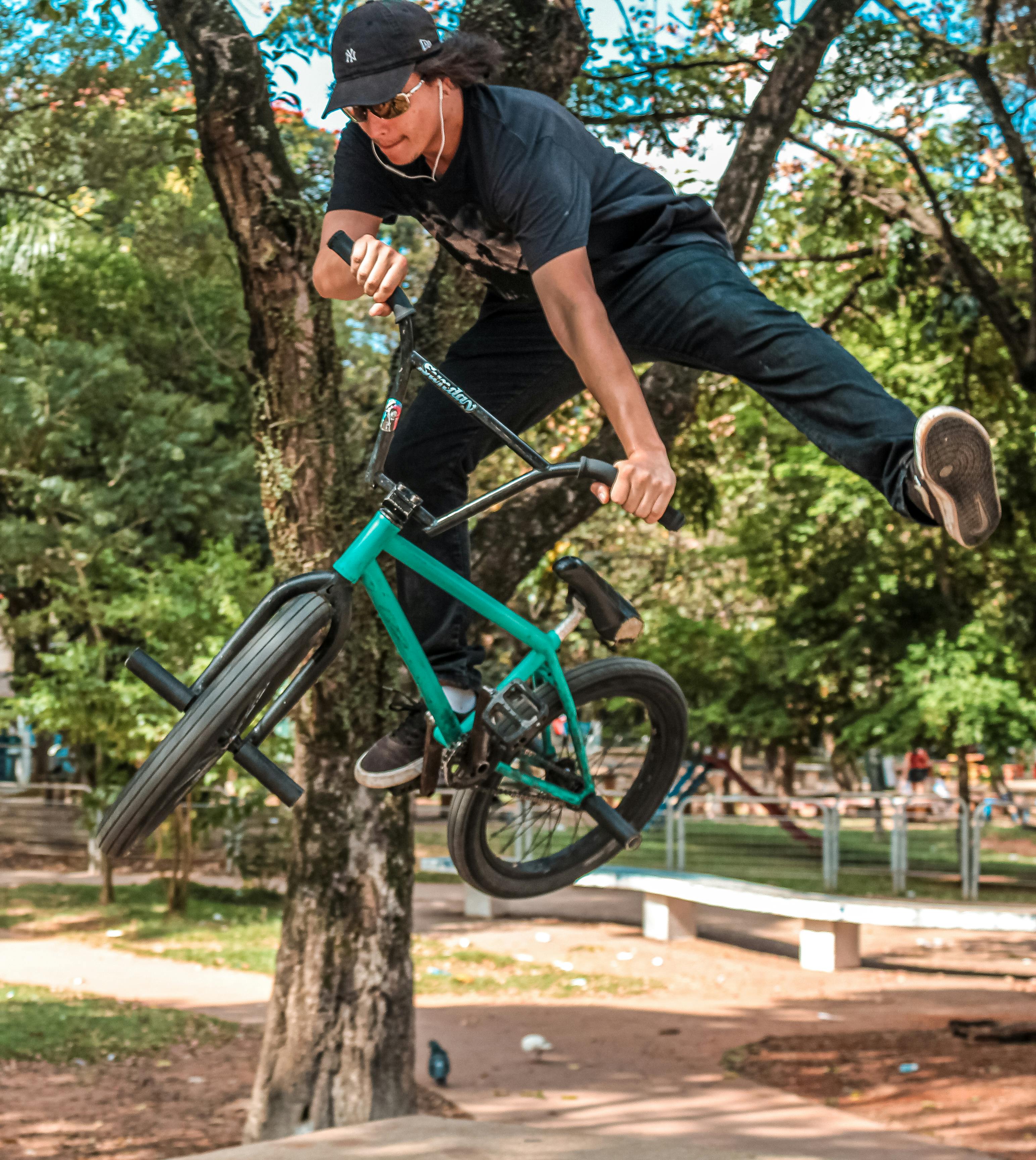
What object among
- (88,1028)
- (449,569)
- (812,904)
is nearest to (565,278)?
(449,569)

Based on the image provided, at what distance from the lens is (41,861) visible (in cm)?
1908

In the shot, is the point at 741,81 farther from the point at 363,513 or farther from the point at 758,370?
the point at 758,370

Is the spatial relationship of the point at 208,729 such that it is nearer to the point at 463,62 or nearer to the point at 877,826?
the point at 463,62

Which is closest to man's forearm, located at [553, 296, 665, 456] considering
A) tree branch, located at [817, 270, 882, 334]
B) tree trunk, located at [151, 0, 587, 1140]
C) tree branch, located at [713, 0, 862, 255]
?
tree trunk, located at [151, 0, 587, 1140]

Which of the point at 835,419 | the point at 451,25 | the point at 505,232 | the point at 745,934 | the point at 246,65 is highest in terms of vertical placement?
the point at 451,25

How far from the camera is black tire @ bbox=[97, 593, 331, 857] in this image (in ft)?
8.78

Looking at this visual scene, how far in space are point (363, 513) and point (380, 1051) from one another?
2.88 metres

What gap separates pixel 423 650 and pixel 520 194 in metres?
1.26

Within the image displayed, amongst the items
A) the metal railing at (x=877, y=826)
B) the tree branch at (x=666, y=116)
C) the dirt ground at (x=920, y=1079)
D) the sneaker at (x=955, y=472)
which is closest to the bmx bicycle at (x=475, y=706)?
the sneaker at (x=955, y=472)

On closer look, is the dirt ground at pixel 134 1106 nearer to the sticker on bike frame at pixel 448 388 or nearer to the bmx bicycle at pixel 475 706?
the bmx bicycle at pixel 475 706

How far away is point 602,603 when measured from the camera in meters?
3.68

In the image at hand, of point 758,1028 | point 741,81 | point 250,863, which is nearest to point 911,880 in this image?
point 758,1028

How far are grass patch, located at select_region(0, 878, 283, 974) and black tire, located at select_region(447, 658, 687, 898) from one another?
8838mm

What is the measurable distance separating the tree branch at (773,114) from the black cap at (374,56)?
3.91 m
